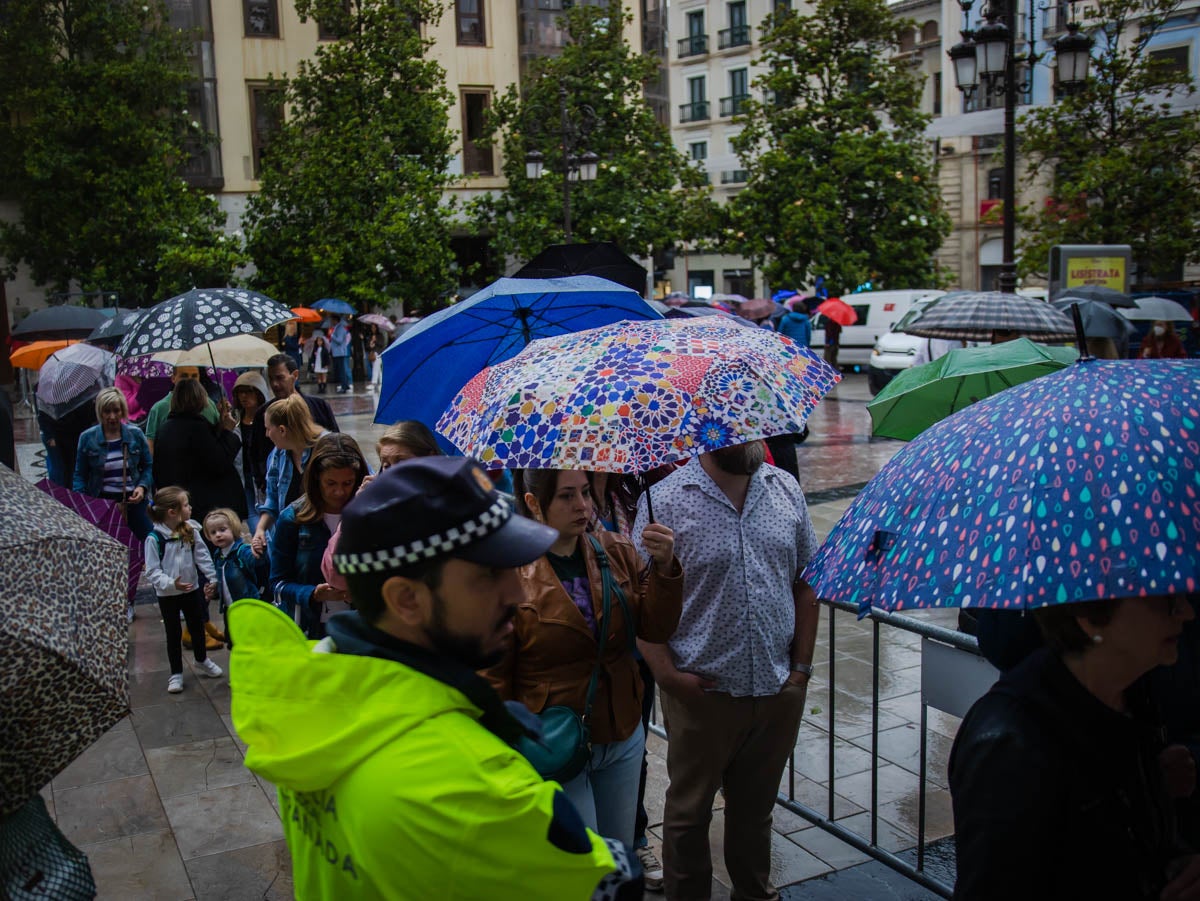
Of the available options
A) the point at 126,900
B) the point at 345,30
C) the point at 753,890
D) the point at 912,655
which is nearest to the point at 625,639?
the point at 753,890

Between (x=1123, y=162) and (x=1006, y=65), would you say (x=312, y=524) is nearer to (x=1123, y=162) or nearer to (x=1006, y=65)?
(x=1006, y=65)

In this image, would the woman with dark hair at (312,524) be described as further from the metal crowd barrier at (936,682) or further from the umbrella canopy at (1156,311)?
the umbrella canopy at (1156,311)

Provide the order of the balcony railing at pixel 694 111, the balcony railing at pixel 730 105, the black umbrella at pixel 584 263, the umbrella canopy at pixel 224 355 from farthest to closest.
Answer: the balcony railing at pixel 694 111, the balcony railing at pixel 730 105, the umbrella canopy at pixel 224 355, the black umbrella at pixel 584 263

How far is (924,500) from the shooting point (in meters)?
2.40

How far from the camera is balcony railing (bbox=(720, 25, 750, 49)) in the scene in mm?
52938

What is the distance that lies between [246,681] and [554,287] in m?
3.35

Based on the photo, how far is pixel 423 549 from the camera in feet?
6.34

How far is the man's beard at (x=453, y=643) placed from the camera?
1974mm

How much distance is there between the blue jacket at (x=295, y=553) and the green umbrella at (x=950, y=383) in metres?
2.88


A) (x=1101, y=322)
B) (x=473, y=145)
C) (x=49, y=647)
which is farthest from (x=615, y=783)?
(x=473, y=145)

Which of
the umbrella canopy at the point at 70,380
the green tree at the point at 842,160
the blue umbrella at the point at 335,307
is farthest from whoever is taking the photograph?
the green tree at the point at 842,160

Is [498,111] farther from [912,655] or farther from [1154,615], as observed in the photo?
Answer: [1154,615]

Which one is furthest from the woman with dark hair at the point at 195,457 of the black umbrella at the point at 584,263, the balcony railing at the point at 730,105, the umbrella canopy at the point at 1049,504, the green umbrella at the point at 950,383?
the balcony railing at the point at 730,105

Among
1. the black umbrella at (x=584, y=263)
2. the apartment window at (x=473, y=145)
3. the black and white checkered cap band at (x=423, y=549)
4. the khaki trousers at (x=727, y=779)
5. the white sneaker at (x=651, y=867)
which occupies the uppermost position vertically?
the apartment window at (x=473, y=145)
